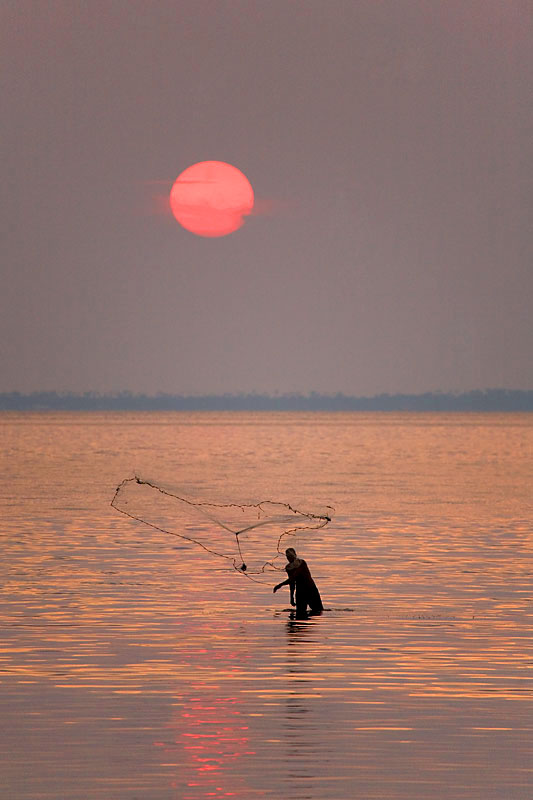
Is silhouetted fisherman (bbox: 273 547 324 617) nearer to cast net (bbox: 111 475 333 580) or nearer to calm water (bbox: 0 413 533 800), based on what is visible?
calm water (bbox: 0 413 533 800)

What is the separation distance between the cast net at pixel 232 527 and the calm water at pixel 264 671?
3.01 feet

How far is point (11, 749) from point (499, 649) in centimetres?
1022

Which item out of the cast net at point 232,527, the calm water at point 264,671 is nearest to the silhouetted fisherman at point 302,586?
the calm water at point 264,671

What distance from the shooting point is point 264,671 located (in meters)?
23.2

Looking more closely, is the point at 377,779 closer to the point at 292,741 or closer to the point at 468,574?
the point at 292,741

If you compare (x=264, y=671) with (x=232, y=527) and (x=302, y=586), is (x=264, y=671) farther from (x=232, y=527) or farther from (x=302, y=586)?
(x=232, y=527)

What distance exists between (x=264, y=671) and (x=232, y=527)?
118ft

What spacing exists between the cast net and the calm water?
3.01ft

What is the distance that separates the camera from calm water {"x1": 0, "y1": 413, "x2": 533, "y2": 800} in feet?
54.4

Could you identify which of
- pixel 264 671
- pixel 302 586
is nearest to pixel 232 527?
pixel 302 586

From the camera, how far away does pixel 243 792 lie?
51.4ft

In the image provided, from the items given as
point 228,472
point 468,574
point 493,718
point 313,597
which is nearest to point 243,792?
point 493,718

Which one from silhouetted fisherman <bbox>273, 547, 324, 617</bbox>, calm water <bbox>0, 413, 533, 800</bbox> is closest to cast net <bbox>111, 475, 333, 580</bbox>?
calm water <bbox>0, 413, 533, 800</bbox>

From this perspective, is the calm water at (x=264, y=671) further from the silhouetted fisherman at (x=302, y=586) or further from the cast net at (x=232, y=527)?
the cast net at (x=232, y=527)
